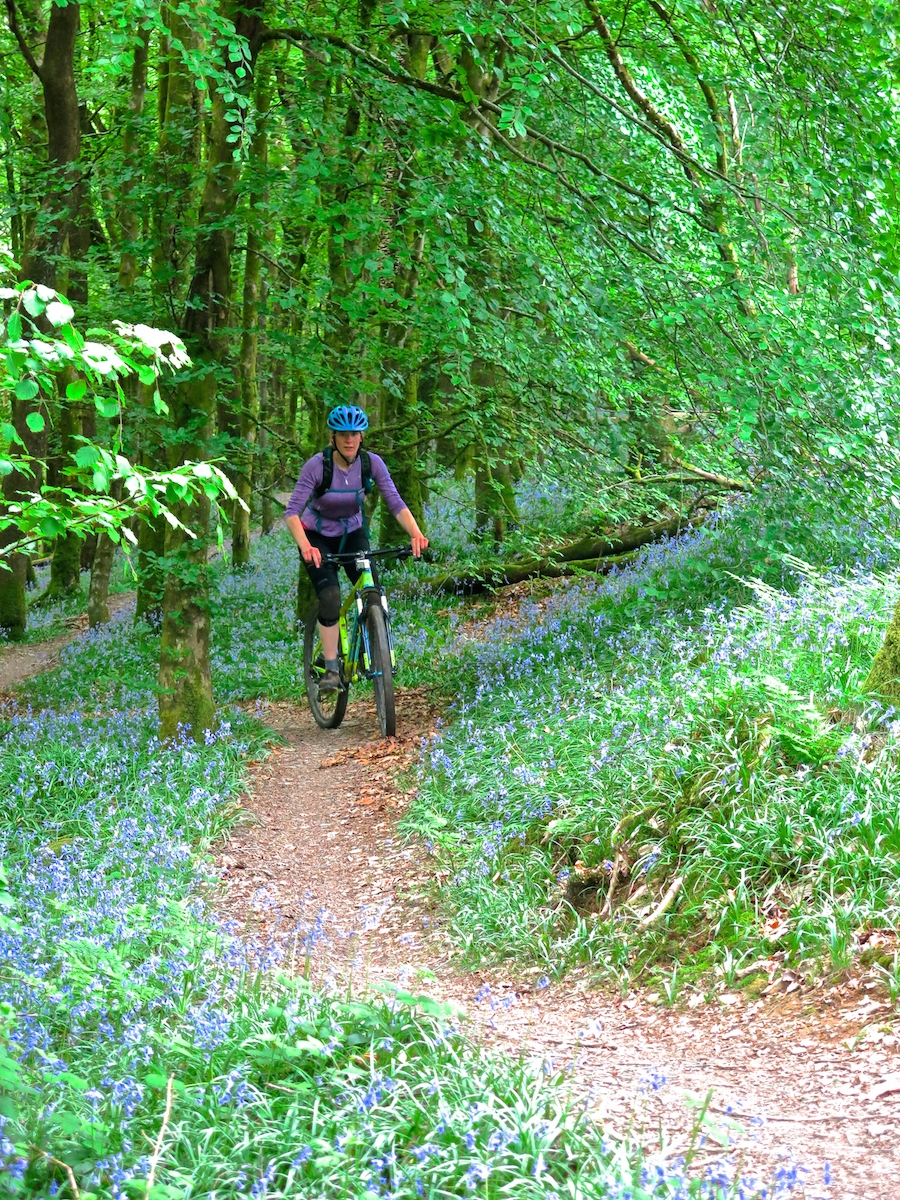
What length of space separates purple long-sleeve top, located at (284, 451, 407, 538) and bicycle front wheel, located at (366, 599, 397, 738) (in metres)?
0.85

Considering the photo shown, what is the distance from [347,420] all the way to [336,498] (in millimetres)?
763

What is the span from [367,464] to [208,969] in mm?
5516

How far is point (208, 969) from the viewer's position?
4.72 meters

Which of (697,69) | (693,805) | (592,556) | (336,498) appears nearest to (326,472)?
(336,498)

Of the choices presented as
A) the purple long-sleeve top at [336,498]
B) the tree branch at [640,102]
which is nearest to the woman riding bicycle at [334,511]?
the purple long-sleeve top at [336,498]

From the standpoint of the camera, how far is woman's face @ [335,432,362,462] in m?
9.15

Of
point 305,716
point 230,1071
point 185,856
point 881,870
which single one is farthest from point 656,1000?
point 305,716

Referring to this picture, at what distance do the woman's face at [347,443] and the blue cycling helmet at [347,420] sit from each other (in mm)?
49

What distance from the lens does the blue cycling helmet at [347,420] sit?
8.98 metres

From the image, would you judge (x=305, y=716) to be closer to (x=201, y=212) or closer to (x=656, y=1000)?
(x=201, y=212)

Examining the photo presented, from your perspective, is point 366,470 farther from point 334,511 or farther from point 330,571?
point 330,571

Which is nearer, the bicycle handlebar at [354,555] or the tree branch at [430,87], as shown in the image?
the tree branch at [430,87]

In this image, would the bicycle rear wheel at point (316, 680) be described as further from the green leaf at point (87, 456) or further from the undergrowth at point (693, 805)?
the green leaf at point (87, 456)

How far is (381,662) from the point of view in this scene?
30.6 feet
